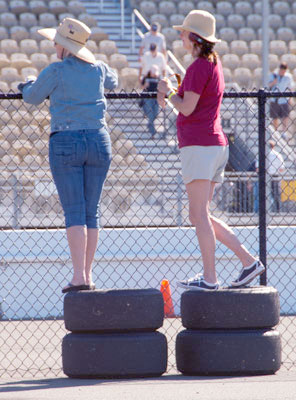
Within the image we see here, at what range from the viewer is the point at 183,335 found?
553cm

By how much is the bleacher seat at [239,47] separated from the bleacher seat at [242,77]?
121 cm

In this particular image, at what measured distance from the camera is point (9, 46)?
16562mm

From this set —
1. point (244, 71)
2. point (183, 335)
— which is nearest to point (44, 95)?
point (183, 335)

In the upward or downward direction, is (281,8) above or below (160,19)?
above

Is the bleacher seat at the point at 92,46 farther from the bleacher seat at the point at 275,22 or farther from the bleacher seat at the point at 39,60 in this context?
the bleacher seat at the point at 275,22

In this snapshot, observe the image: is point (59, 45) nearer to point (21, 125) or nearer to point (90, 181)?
point (90, 181)

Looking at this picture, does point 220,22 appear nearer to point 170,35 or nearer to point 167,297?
point 170,35

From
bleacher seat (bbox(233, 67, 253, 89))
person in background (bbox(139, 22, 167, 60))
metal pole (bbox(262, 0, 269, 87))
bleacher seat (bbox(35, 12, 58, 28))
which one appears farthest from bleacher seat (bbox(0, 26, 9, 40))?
metal pole (bbox(262, 0, 269, 87))

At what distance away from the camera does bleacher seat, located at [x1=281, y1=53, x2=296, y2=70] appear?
17250mm

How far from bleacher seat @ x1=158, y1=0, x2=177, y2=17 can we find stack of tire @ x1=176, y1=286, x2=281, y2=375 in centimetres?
1402

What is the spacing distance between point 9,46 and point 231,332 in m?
12.0

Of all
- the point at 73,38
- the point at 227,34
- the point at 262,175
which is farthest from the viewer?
the point at 227,34

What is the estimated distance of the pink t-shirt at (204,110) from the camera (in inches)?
214

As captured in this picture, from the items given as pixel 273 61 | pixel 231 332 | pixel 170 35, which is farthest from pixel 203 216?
pixel 170 35
